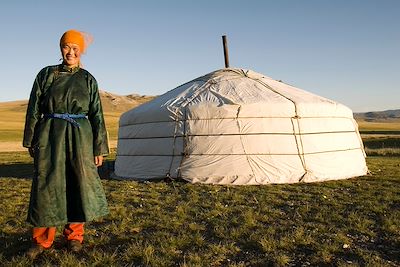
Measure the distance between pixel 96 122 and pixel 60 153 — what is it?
446 mm

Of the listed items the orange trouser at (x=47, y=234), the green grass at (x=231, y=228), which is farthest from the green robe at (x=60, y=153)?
the green grass at (x=231, y=228)

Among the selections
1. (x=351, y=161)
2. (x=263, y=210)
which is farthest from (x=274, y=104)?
(x=263, y=210)

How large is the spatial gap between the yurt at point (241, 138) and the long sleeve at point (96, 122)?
4.63 m

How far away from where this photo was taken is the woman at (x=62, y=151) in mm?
3670

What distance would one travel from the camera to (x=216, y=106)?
873 centimetres

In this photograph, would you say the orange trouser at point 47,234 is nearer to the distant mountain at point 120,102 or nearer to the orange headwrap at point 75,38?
the orange headwrap at point 75,38

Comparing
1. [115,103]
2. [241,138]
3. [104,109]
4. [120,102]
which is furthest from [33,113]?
[120,102]

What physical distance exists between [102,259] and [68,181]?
2.41 feet

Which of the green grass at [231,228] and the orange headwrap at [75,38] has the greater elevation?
the orange headwrap at [75,38]

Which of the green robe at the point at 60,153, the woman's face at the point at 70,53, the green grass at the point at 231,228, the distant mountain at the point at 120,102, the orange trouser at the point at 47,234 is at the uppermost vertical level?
the distant mountain at the point at 120,102

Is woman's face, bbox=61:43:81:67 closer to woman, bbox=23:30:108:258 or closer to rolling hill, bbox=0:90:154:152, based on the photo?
woman, bbox=23:30:108:258

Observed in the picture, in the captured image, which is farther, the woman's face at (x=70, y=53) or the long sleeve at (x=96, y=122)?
the long sleeve at (x=96, y=122)

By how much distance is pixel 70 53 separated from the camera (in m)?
3.84

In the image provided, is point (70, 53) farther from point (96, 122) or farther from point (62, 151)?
point (62, 151)
